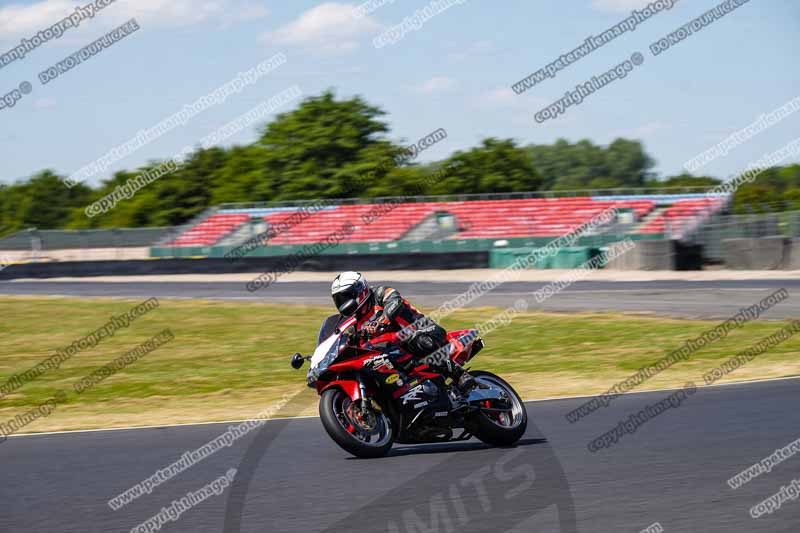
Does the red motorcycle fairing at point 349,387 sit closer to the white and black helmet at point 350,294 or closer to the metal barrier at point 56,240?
the white and black helmet at point 350,294

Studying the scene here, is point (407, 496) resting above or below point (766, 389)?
above

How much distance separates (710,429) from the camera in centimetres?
827

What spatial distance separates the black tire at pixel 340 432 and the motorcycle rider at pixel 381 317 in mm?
496

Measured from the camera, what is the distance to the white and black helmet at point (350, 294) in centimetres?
756

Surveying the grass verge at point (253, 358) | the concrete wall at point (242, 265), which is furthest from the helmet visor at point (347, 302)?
the concrete wall at point (242, 265)

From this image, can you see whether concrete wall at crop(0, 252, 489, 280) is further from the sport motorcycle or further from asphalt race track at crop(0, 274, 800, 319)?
the sport motorcycle

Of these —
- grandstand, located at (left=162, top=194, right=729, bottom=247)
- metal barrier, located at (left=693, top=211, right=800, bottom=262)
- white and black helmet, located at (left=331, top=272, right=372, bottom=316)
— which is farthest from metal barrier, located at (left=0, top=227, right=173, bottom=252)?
white and black helmet, located at (left=331, top=272, right=372, bottom=316)

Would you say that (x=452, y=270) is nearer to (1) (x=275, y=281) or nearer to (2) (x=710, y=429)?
(1) (x=275, y=281)

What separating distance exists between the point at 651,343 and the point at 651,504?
10572mm

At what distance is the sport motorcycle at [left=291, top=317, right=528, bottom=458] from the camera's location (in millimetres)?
7371

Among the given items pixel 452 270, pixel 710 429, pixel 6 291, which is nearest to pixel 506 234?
Answer: pixel 452 270

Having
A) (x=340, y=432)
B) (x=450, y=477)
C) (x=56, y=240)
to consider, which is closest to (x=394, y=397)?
(x=340, y=432)

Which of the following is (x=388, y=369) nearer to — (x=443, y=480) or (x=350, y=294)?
(x=350, y=294)

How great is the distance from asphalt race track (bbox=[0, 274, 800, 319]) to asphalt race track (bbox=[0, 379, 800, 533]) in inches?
455
